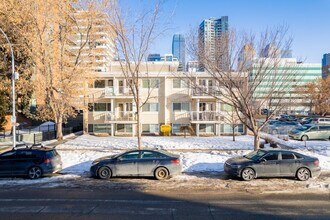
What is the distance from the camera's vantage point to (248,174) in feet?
38.8

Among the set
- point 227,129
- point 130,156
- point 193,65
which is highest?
point 193,65

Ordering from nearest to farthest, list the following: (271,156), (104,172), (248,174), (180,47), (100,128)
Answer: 1. (248,174)
2. (271,156)
3. (104,172)
4. (180,47)
5. (100,128)

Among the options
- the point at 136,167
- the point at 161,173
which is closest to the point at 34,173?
the point at 136,167

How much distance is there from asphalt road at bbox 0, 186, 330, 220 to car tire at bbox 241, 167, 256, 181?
2084mm

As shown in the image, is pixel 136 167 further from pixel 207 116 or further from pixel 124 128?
pixel 124 128

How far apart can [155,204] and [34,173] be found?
6.99m

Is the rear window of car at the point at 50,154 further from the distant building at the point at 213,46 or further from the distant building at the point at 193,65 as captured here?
the distant building at the point at 193,65

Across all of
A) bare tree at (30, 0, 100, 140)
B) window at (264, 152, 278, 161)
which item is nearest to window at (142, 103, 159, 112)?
bare tree at (30, 0, 100, 140)

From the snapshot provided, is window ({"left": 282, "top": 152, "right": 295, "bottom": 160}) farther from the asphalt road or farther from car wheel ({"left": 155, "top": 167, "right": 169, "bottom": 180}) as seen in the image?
car wheel ({"left": 155, "top": 167, "right": 169, "bottom": 180})

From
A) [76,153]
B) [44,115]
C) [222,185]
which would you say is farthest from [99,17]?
[222,185]

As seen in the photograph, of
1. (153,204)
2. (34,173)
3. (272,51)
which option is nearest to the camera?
(153,204)

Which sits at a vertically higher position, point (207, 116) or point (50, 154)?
point (207, 116)

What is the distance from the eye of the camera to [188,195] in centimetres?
948

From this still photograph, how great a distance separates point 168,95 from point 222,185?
22.7m
